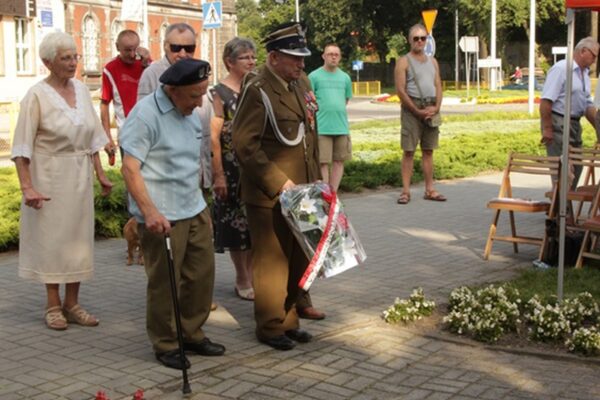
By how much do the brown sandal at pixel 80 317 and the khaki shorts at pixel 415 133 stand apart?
21.2 feet

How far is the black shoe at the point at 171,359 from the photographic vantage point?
5.64m

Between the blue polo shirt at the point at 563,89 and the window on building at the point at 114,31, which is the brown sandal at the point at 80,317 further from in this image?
the window on building at the point at 114,31

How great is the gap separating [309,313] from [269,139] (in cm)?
138

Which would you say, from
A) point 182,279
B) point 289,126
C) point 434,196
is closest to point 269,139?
point 289,126

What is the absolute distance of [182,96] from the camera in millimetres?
5598

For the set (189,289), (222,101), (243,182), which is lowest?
(189,289)

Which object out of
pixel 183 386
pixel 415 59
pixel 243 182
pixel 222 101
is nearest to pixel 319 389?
pixel 183 386

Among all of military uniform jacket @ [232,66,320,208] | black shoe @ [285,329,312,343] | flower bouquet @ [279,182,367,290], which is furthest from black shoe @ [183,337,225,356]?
military uniform jacket @ [232,66,320,208]

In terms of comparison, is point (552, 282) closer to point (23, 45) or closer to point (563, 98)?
point (563, 98)

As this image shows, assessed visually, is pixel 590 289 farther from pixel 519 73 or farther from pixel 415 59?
pixel 519 73

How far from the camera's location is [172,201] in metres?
5.66

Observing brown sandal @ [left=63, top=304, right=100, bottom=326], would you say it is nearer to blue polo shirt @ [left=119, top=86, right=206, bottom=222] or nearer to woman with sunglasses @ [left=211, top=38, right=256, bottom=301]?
woman with sunglasses @ [left=211, top=38, right=256, bottom=301]

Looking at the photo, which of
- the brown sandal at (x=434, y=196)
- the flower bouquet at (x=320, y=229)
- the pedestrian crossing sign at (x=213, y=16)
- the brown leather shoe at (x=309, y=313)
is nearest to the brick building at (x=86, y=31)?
the pedestrian crossing sign at (x=213, y=16)

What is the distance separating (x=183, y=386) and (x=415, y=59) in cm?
786
